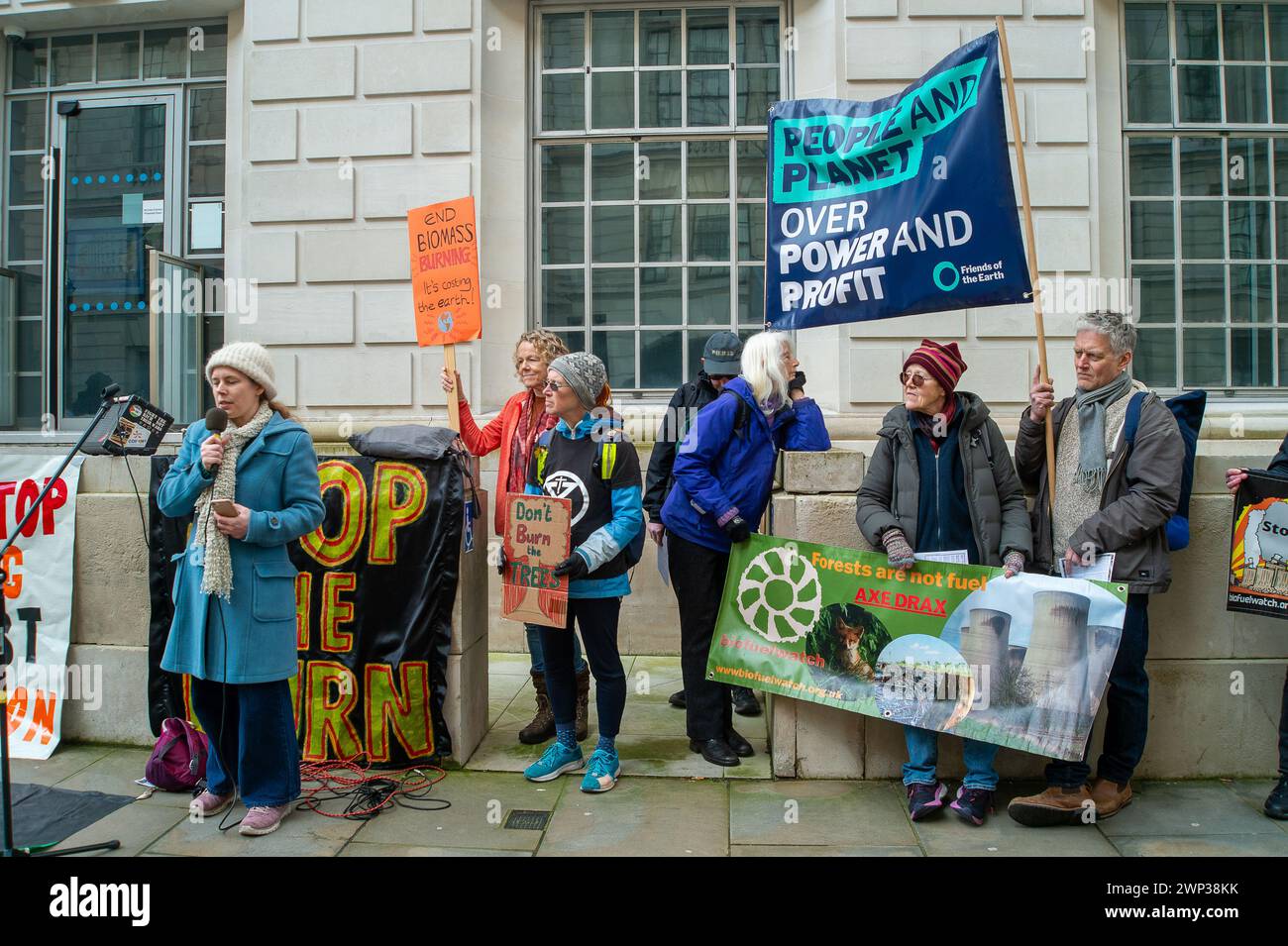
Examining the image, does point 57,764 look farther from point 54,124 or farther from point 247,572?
point 54,124

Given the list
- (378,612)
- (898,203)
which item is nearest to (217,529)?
(378,612)

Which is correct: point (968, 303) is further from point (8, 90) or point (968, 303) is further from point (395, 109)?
point (8, 90)

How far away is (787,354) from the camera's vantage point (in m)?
5.27

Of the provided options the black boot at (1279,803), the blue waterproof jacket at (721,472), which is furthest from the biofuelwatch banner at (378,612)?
the black boot at (1279,803)

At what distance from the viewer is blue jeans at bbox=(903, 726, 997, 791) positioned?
455cm

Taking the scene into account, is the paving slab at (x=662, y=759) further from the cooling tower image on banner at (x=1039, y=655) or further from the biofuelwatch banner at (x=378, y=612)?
the cooling tower image on banner at (x=1039, y=655)

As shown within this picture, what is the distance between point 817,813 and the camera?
4.59 m

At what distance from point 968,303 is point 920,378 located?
0.54 m

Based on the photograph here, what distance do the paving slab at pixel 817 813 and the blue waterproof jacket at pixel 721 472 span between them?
4.00 ft

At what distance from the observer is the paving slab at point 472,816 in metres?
4.30

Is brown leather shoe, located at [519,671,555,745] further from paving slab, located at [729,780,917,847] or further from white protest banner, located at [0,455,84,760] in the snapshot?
white protest banner, located at [0,455,84,760]

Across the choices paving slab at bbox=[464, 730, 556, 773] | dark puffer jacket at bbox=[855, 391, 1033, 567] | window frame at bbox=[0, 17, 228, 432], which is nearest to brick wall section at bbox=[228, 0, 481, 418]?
window frame at bbox=[0, 17, 228, 432]

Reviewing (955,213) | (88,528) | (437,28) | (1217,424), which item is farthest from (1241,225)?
(88,528)

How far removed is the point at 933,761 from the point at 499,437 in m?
2.96
